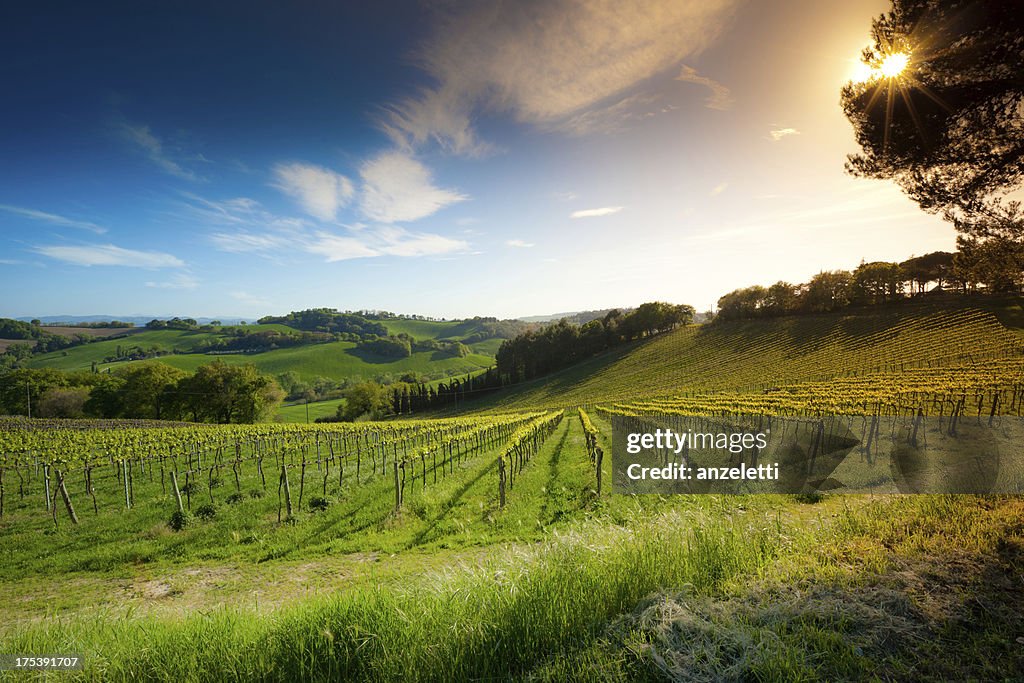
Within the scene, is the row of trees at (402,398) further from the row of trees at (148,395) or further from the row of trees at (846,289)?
the row of trees at (846,289)

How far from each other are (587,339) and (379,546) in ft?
326

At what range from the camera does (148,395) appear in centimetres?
6656

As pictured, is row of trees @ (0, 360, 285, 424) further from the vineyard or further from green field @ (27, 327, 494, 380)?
green field @ (27, 327, 494, 380)

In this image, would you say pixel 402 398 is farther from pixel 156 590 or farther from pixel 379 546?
pixel 156 590

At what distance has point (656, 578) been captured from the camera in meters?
4.20

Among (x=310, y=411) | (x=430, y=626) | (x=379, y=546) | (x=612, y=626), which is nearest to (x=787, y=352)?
(x=379, y=546)

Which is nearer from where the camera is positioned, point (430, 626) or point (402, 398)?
point (430, 626)

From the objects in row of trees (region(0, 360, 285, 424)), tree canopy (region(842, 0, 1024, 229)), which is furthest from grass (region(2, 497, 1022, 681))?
row of trees (region(0, 360, 285, 424))

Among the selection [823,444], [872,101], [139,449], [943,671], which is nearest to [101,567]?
[943,671]

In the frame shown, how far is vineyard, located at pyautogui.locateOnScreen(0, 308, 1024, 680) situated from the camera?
361 cm

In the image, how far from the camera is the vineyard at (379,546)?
3613 mm

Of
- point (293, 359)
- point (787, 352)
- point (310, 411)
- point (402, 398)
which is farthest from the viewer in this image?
point (293, 359)

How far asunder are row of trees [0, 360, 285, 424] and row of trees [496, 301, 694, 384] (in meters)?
57.3

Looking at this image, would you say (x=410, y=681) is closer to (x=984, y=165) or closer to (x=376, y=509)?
(x=376, y=509)
